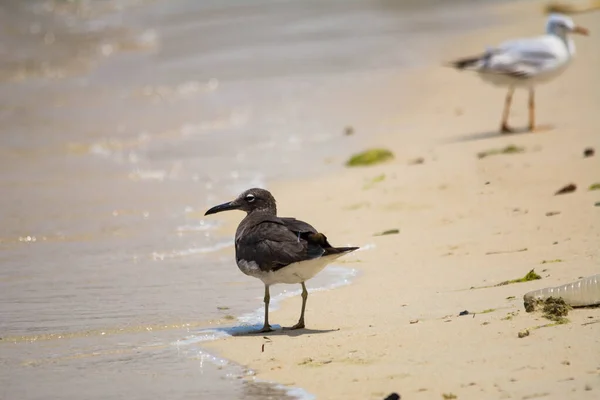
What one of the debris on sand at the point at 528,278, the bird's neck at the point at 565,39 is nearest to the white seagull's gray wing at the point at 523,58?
the bird's neck at the point at 565,39

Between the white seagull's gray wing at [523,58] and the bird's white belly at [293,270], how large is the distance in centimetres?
685

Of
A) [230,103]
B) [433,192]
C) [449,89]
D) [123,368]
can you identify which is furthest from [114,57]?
[123,368]

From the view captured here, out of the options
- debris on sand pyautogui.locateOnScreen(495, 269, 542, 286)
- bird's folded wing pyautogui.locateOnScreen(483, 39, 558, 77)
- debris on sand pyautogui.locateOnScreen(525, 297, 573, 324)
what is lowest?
debris on sand pyautogui.locateOnScreen(525, 297, 573, 324)

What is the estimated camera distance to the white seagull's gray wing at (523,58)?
13078 millimetres

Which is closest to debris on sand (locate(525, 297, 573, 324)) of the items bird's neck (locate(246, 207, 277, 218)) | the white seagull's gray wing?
bird's neck (locate(246, 207, 277, 218))

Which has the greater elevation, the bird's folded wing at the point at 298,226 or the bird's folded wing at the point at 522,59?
the bird's folded wing at the point at 522,59

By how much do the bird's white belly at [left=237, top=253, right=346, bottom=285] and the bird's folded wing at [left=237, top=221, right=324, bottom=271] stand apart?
4 centimetres

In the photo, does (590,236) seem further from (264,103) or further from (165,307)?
(264,103)

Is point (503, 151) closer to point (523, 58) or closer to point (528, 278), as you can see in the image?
point (523, 58)

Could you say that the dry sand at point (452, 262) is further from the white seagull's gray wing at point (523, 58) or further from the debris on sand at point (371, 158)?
the white seagull's gray wing at point (523, 58)

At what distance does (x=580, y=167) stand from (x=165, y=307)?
14.2ft

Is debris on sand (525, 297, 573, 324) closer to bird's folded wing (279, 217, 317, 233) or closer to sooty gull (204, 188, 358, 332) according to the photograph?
sooty gull (204, 188, 358, 332)

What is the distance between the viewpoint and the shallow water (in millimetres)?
6566

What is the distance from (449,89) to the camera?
15508 mm
